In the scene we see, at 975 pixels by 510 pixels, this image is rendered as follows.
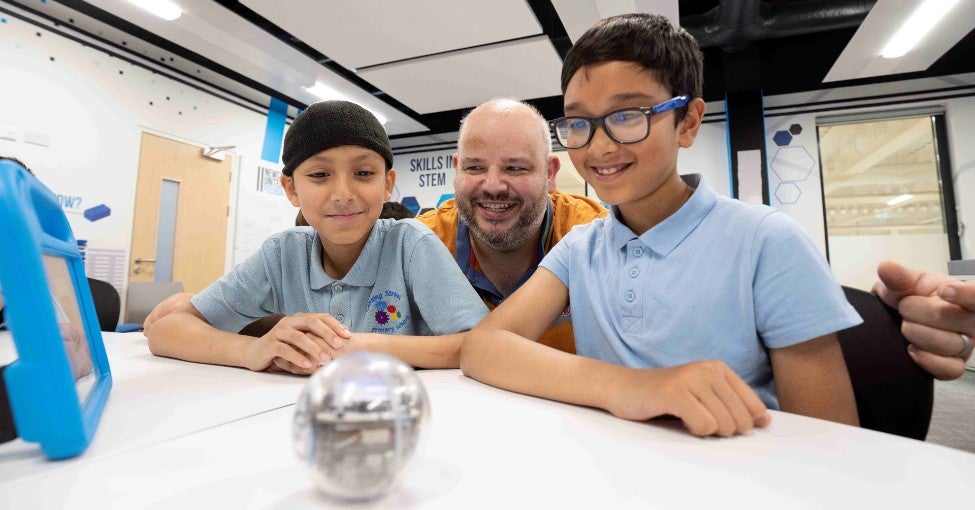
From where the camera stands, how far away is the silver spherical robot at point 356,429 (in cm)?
33

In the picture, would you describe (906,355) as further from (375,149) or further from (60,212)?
(60,212)

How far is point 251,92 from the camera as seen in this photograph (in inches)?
201

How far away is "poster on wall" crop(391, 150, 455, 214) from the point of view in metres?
6.58

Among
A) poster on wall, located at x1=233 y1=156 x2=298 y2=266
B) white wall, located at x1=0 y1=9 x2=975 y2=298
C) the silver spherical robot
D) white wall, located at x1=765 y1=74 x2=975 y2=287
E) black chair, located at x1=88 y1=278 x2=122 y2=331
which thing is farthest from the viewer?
poster on wall, located at x1=233 y1=156 x2=298 y2=266

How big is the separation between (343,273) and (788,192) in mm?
5418

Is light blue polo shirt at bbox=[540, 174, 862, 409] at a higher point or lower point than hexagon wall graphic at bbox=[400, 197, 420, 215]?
lower

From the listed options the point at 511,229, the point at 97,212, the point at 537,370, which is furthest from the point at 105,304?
the point at 537,370

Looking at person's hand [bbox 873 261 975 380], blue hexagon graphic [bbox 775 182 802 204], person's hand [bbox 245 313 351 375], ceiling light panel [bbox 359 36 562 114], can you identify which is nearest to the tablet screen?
person's hand [bbox 245 313 351 375]

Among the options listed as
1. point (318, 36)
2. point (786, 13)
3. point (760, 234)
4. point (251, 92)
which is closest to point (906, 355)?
point (760, 234)

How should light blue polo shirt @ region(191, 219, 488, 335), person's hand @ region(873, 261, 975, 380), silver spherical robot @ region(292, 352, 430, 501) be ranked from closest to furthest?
silver spherical robot @ region(292, 352, 430, 501) < person's hand @ region(873, 261, 975, 380) < light blue polo shirt @ region(191, 219, 488, 335)

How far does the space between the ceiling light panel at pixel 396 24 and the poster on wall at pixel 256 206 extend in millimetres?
1912

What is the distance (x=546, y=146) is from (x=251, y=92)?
4.47 m

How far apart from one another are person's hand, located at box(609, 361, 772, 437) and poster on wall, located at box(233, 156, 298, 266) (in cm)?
518

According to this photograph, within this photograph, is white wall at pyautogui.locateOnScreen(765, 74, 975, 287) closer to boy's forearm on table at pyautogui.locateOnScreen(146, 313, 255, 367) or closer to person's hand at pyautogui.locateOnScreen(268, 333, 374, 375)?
person's hand at pyautogui.locateOnScreen(268, 333, 374, 375)
